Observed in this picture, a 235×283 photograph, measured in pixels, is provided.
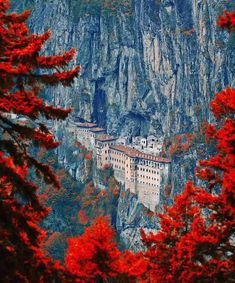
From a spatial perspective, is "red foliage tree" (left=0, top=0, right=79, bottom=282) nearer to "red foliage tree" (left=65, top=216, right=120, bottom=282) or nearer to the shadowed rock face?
"red foliage tree" (left=65, top=216, right=120, bottom=282)

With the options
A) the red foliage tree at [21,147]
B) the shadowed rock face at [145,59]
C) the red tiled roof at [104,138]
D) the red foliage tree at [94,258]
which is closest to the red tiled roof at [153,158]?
the red tiled roof at [104,138]

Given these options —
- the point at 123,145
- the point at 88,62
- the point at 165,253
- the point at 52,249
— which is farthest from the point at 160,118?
the point at 165,253

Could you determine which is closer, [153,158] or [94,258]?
[94,258]

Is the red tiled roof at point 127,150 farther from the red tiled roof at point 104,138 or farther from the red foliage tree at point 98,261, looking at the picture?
the red foliage tree at point 98,261

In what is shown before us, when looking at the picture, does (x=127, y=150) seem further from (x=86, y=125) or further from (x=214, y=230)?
(x=214, y=230)

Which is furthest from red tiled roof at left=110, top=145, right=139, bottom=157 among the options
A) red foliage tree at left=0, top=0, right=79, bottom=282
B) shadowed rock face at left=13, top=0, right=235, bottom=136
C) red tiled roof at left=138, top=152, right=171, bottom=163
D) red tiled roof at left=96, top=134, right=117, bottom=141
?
red foliage tree at left=0, top=0, right=79, bottom=282

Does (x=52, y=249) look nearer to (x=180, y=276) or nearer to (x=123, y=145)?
(x=123, y=145)

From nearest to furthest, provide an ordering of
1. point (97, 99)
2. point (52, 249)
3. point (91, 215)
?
point (52, 249) → point (91, 215) → point (97, 99)

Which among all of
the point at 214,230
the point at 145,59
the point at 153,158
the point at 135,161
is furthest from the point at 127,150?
the point at 214,230
